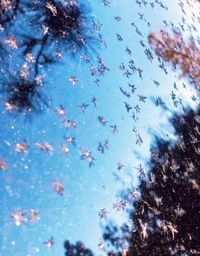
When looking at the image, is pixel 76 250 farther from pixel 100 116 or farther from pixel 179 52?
pixel 179 52

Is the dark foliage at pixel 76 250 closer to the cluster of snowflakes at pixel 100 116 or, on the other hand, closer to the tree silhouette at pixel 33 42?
the cluster of snowflakes at pixel 100 116

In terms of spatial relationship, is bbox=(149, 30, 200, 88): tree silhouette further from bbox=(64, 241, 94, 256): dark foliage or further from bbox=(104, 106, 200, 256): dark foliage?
bbox=(64, 241, 94, 256): dark foliage

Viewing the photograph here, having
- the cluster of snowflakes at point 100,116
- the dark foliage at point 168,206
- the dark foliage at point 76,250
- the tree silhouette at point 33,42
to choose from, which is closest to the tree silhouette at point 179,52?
the cluster of snowflakes at point 100,116

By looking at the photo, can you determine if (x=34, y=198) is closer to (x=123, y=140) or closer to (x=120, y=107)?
(x=123, y=140)

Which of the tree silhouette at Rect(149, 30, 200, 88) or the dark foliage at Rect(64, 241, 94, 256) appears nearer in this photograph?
the dark foliage at Rect(64, 241, 94, 256)

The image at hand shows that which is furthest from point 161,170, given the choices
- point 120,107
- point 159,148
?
point 120,107

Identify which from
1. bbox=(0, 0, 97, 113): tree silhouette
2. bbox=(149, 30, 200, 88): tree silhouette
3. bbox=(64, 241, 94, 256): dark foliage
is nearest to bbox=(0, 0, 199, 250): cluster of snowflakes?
bbox=(0, 0, 97, 113): tree silhouette
